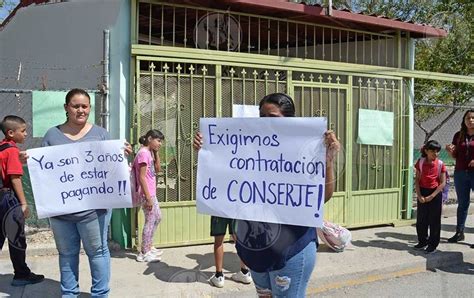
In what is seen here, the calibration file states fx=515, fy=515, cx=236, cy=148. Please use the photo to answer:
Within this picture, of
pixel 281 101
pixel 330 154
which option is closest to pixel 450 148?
pixel 330 154

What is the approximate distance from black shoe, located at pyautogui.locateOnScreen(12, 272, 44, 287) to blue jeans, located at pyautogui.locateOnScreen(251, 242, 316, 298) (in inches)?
117

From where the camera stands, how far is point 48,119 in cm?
579

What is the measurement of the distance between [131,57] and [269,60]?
1.83 metres

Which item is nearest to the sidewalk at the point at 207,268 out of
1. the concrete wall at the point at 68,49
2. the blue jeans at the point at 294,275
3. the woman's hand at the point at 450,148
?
the woman's hand at the point at 450,148

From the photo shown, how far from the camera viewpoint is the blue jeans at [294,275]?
2.77 meters

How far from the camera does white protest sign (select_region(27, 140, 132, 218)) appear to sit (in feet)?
12.4

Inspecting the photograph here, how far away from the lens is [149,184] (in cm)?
559

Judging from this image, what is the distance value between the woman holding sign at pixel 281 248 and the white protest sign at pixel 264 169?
47 millimetres

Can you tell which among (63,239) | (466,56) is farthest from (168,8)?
(466,56)

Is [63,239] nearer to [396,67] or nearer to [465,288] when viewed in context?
[465,288]

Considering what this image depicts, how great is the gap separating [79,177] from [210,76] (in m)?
2.90

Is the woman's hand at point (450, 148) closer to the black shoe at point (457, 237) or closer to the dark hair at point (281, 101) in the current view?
the black shoe at point (457, 237)

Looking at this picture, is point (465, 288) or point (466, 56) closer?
point (465, 288)

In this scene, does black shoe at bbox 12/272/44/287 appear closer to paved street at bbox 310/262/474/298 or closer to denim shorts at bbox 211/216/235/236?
denim shorts at bbox 211/216/235/236
